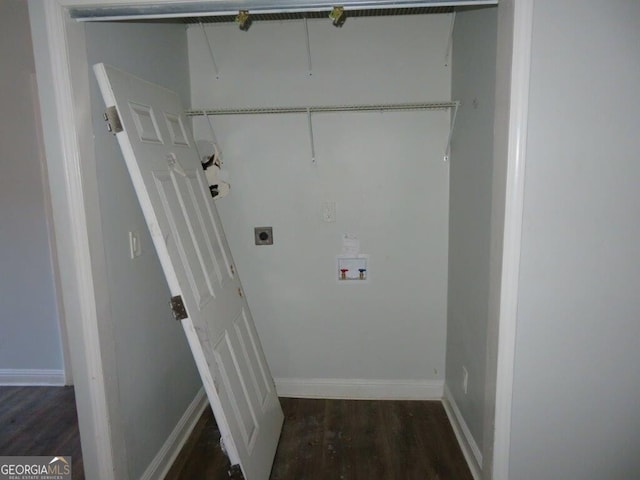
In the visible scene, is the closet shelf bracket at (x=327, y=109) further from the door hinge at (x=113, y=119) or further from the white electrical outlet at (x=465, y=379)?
the white electrical outlet at (x=465, y=379)

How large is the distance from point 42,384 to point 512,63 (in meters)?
3.43

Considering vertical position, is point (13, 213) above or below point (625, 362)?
above

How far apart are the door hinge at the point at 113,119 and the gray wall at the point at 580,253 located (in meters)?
1.40

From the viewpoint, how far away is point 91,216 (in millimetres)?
1428

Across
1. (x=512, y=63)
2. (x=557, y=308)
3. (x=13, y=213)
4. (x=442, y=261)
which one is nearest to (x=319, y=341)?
(x=442, y=261)

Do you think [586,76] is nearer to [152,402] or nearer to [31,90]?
[152,402]

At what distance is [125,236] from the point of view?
5.54 ft

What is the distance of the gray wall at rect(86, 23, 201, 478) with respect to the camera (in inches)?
61.3

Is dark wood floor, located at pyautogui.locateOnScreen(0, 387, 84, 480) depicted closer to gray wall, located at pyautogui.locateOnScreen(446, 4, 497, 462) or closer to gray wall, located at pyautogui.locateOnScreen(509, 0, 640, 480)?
gray wall, located at pyautogui.locateOnScreen(446, 4, 497, 462)

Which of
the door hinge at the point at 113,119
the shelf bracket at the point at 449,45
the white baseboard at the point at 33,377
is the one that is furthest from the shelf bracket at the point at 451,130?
the white baseboard at the point at 33,377

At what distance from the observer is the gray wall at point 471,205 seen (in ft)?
5.87

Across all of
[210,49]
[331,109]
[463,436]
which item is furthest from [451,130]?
[463,436]

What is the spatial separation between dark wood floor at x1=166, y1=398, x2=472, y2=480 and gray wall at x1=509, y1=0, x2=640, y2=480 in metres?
0.80

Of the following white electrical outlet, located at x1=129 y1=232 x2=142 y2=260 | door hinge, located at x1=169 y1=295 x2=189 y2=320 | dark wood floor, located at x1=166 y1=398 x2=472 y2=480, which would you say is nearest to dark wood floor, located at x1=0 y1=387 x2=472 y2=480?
dark wood floor, located at x1=166 y1=398 x2=472 y2=480
